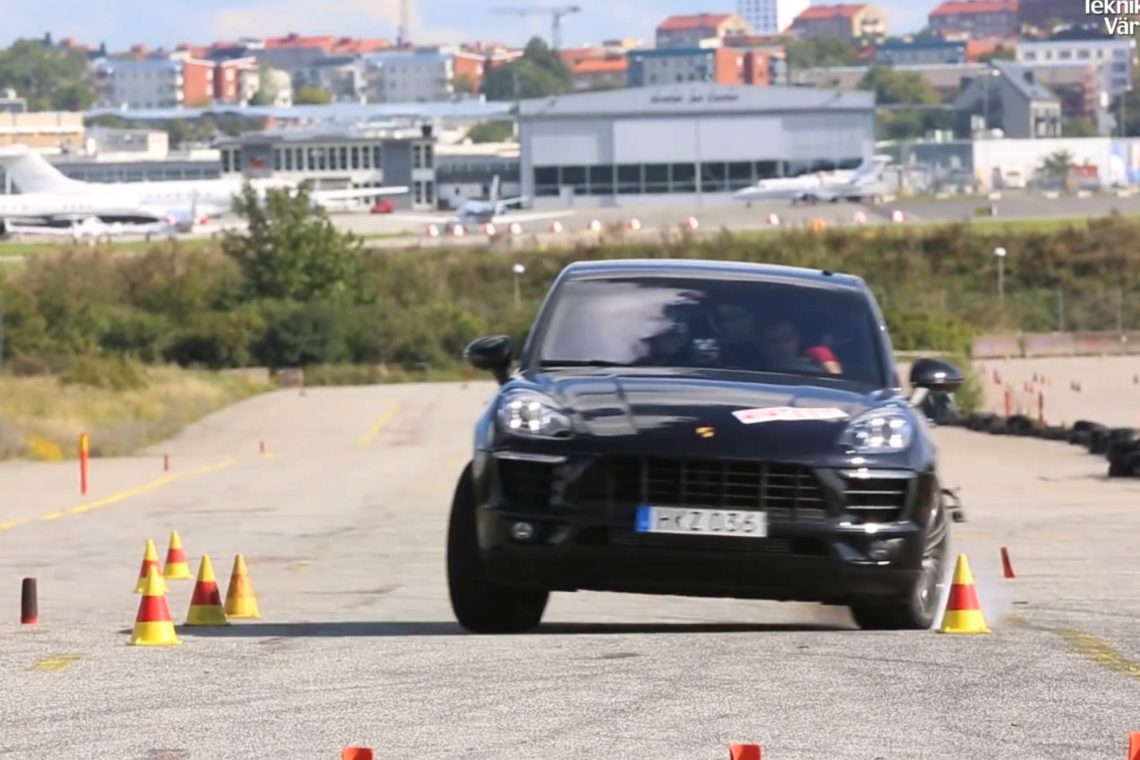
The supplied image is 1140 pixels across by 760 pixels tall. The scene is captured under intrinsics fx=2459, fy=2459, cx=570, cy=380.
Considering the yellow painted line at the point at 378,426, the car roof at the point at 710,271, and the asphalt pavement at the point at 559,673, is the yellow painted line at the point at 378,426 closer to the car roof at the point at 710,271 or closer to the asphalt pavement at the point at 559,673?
the asphalt pavement at the point at 559,673

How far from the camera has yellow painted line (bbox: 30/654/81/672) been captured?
1013 centimetres

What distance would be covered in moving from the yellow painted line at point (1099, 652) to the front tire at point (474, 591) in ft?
7.84

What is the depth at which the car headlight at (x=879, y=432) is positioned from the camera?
1071 centimetres

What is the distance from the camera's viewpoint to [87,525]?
80.2 feet

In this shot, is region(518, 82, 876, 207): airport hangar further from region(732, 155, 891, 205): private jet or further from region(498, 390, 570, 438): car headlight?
region(498, 390, 570, 438): car headlight

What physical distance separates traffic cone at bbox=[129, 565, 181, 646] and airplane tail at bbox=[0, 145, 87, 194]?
151 metres

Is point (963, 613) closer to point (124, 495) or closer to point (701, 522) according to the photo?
point (701, 522)

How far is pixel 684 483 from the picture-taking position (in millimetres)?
10508

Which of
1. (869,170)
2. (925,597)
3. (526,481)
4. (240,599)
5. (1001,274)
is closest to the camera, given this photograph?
(526,481)

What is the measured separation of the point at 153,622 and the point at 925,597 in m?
3.52

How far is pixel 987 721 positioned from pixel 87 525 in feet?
56.9

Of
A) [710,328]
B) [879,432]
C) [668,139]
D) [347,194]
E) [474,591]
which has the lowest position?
[347,194]

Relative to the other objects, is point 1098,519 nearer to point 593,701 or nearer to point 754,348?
point 754,348

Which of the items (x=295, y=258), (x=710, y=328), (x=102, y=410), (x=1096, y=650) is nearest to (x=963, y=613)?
(x=1096, y=650)
